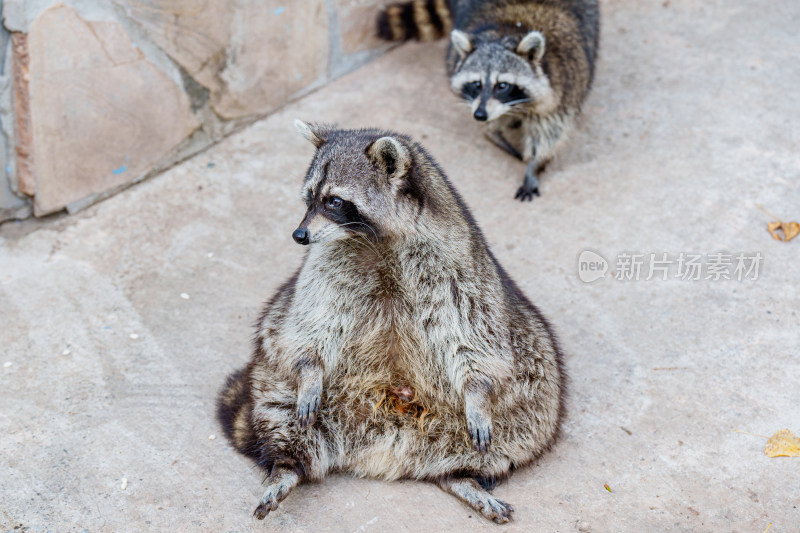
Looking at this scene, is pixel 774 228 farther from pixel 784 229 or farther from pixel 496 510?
pixel 496 510

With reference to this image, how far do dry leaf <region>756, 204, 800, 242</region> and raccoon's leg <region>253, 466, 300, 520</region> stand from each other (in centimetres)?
243

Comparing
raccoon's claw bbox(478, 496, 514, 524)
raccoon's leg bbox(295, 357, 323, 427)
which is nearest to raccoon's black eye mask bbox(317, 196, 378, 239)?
raccoon's leg bbox(295, 357, 323, 427)

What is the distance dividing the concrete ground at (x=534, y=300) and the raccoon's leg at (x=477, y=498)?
3cm

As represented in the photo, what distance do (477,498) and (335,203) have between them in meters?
1.00

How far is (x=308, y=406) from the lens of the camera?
268cm

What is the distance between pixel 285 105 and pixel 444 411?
2454mm

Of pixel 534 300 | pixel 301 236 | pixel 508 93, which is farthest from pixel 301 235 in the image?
pixel 508 93

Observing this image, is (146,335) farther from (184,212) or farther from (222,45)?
(222,45)

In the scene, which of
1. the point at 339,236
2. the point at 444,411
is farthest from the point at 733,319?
the point at 339,236

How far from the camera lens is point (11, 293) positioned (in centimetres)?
347

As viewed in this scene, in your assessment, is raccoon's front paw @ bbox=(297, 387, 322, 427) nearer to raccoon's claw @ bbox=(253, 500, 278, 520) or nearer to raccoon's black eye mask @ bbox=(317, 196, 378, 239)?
raccoon's claw @ bbox=(253, 500, 278, 520)

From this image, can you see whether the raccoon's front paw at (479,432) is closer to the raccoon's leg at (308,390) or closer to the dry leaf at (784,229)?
Answer: the raccoon's leg at (308,390)

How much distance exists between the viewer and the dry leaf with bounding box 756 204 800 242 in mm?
3795

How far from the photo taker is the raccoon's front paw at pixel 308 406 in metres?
2.68
